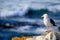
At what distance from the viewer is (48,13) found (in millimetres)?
2393

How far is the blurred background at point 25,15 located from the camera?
2361mm

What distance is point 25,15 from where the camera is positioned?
7.86ft

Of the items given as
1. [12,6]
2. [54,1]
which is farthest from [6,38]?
[54,1]

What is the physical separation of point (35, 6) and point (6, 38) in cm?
55

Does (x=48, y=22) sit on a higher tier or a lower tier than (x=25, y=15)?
lower

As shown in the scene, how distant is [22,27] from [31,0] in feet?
1.21

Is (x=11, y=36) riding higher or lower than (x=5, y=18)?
lower

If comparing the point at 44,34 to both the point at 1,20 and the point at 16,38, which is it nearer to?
the point at 16,38

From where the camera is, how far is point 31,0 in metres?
2.41

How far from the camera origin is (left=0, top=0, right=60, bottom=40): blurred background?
2361 mm

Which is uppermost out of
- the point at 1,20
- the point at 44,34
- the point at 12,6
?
the point at 12,6

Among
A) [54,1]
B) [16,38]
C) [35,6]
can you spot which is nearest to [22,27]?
[16,38]

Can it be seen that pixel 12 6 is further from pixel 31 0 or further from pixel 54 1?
pixel 54 1

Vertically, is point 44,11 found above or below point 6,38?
above
